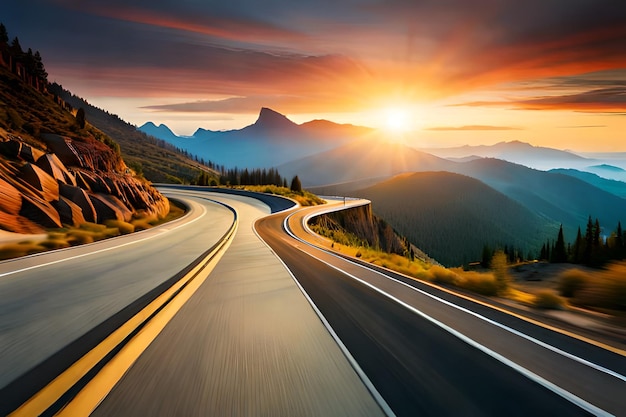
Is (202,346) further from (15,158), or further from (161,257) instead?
(15,158)

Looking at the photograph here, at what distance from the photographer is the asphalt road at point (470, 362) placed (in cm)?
285

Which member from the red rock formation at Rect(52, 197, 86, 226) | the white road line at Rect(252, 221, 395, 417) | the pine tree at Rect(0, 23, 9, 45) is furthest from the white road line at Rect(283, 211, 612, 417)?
the pine tree at Rect(0, 23, 9, 45)

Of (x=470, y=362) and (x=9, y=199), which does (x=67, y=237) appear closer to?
(x=9, y=199)

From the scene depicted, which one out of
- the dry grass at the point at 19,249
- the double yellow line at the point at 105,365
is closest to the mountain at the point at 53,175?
the dry grass at the point at 19,249

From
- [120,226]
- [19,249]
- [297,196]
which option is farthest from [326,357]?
[297,196]

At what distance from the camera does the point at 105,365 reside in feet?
10.4

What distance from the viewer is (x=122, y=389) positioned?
2.87 metres

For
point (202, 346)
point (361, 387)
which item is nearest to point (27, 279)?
point (202, 346)

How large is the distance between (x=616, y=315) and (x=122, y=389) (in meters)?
7.71

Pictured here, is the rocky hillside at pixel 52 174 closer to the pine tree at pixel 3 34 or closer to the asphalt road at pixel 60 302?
the asphalt road at pixel 60 302

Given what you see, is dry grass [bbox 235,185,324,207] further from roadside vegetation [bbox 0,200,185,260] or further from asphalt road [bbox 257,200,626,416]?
asphalt road [bbox 257,200,626,416]

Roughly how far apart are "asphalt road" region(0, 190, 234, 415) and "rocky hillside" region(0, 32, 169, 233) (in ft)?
15.8

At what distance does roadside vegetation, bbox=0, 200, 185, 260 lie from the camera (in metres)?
10.7

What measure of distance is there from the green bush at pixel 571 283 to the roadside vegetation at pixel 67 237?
14450mm
